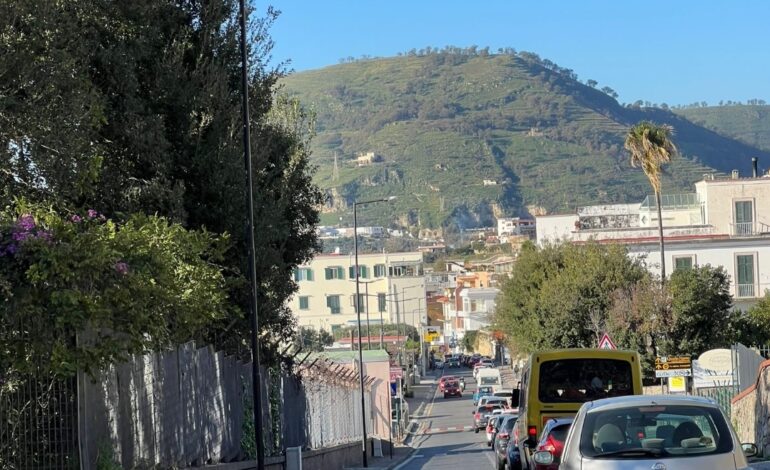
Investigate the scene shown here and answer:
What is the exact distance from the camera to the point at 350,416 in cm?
5122

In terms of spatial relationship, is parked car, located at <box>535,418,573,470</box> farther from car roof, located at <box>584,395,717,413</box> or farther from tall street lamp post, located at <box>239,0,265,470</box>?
tall street lamp post, located at <box>239,0,265,470</box>

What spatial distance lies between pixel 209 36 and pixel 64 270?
13190 mm

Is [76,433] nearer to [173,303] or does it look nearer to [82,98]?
[173,303]

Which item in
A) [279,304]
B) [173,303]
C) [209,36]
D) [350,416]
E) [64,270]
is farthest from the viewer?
[350,416]

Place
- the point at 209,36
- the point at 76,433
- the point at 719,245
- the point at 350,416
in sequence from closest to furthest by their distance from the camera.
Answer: the point at 76,433, the point at 209,36, the point at 350,416, the point at 719,245

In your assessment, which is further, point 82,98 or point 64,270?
point 82,98

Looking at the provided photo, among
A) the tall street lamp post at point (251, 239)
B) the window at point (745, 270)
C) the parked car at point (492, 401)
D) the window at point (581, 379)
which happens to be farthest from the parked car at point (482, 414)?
the window at point (581, 379)

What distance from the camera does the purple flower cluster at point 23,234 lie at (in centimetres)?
1376

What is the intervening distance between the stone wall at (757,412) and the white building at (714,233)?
38510 millimetres

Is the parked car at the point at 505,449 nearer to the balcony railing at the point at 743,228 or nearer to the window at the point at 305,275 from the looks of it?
the balcony railing at the point at 743,228

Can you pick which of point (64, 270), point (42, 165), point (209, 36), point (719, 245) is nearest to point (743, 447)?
point (64, 270)

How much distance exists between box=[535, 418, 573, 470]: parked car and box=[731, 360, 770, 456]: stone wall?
5.38 metres

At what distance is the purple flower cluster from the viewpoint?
1376 centimetres

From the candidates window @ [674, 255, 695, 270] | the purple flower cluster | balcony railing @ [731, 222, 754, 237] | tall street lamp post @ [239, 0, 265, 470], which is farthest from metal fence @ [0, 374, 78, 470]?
balcony railing @ [731, 222, 754, 237]
